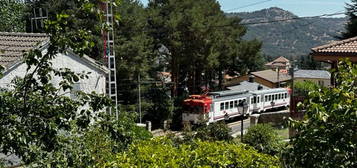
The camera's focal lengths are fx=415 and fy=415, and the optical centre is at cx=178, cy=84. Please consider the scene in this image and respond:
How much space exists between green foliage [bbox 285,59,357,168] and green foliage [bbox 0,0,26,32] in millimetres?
19458

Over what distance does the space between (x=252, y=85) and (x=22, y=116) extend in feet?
139

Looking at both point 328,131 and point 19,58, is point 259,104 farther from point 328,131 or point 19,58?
point 328,131

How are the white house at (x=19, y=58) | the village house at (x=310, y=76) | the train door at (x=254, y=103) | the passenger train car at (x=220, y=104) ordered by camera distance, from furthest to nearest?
the village house at (x=310, y=76)
the train door at (x=254, y=103)
the passenger train car at (x=220, y=104)
the white house at (x=19, y=58)

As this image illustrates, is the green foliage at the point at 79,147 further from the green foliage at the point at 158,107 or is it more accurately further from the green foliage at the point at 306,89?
the green foliage at the point at 158,107

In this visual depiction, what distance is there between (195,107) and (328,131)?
26.4m

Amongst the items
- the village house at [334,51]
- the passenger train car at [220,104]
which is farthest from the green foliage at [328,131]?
the passenger train car at [220,104]

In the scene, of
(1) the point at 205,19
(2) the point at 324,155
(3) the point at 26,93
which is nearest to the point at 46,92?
(3) the point at 26,93

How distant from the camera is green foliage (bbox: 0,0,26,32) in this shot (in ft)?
68.1

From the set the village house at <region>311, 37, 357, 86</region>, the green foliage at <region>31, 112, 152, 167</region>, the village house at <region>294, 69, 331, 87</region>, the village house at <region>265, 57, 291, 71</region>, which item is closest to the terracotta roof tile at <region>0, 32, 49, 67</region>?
the village house at <region>311, 37, 357, 86</region>

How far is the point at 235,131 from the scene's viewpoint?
28.1m

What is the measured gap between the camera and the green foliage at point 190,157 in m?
4.45

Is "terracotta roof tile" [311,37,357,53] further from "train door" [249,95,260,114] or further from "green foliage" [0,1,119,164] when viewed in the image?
"train door" [249,95,260,114]

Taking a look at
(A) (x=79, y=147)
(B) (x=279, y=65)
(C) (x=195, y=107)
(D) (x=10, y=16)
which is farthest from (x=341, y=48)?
(B) (x=279, y=65)

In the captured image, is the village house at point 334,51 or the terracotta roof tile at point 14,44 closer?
the village house at point 334,51
